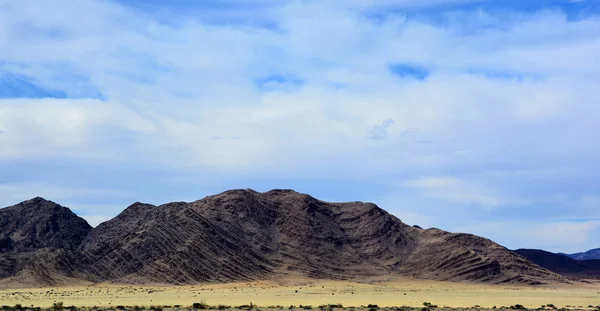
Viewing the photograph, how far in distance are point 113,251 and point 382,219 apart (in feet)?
185

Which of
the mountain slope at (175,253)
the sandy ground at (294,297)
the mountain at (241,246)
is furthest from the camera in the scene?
the mountain at (241,246)

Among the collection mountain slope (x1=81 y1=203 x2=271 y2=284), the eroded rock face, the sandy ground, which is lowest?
the sandy ground

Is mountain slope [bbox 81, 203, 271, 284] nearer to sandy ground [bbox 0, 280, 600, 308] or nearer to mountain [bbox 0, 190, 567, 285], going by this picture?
mountain [bbox 0, 190, 567, 285]

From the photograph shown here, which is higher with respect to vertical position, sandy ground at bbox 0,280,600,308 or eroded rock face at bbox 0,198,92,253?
eroded rock face at bbox 0,198,92,253

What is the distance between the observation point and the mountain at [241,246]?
124125mm

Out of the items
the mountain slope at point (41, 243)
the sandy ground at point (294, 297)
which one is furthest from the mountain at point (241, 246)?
the sandy ground at point (294, 297)

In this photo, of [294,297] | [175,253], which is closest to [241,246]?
[175,253]

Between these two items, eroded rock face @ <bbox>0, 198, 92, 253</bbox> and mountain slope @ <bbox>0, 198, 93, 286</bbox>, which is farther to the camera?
eroded rock face @ <bbox>0, 198, 92, 253</bbox>

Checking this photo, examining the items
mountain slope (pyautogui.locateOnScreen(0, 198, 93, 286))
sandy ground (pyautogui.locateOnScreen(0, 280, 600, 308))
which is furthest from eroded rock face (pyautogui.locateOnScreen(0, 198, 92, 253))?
sandy ground (pyautogui.locateOnScreen(0, 280, 600, 308))

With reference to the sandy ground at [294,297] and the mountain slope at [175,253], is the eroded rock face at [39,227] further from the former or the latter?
the sandy ground at [294,297]

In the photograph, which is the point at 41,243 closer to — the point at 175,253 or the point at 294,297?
the point at 175,253

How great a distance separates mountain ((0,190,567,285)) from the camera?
12412cm

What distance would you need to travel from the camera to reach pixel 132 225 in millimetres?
142875

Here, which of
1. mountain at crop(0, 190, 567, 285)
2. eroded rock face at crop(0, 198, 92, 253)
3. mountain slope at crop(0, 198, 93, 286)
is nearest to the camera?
mountain slope at crop(0, 198, 93, 286)
